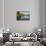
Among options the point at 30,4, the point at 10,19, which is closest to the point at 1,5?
the point at 10,19

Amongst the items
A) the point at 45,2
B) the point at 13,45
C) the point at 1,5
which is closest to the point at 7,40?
the point at 13,45

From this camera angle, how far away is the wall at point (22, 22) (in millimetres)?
2496

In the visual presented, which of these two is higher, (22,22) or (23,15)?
(23,15)

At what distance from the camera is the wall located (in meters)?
2.50

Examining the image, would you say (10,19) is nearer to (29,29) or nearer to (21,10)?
(21,10)

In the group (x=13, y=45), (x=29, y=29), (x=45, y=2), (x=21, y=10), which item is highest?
(x=45, y=2)

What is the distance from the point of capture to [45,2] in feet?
8.21

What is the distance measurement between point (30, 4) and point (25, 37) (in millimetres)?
729

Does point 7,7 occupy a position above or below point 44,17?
above

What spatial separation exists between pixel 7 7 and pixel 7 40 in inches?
28.2

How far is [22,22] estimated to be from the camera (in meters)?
2.52

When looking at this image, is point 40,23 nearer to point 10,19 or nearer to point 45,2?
point 45,2

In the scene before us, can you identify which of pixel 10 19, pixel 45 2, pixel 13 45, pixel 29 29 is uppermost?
pixel 45 2

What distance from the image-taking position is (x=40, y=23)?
8.23 ft
